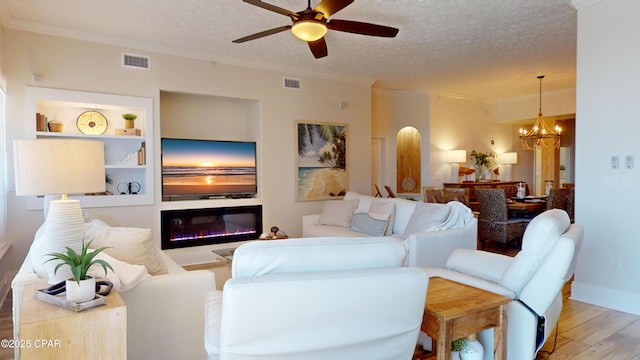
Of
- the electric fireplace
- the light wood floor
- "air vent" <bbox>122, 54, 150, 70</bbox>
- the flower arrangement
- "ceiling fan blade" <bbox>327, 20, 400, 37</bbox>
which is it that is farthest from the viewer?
the flower arrangement

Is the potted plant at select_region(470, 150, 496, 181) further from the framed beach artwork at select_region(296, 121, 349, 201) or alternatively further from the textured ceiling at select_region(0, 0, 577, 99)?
the framed beach artwork at select_region(296, 121, 349, 201)

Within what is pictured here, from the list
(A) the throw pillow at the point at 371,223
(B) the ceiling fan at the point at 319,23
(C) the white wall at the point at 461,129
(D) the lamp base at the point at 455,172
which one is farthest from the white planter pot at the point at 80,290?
(D) the lamp base at the point at 455,172

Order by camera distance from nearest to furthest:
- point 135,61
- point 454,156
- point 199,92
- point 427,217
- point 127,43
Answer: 1. point 427,217
2. point 127,43
3. point 135,61
4. point 199,92
5. point 454,156

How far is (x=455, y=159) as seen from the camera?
780 centimetres

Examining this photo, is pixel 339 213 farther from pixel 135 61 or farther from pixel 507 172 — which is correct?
pixel 507 172

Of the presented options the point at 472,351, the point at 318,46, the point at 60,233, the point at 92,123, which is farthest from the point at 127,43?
the point at 472,351

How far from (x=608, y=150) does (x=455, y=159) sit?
4.41 meters

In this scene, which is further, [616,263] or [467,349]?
[616,263]

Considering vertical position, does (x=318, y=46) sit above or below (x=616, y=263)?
above

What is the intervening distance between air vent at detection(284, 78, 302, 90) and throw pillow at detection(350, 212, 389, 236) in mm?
2453

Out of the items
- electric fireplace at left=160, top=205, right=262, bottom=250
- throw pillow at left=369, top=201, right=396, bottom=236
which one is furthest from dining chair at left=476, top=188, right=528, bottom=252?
electric fireplace at left=160, top=205, right=262, bottom=250

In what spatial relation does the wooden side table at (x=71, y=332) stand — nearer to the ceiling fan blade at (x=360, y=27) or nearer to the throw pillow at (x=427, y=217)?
the ceiling fan blade at (x=360, y=27)

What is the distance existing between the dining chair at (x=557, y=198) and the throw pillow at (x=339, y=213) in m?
2.79

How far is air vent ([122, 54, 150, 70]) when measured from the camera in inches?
184
